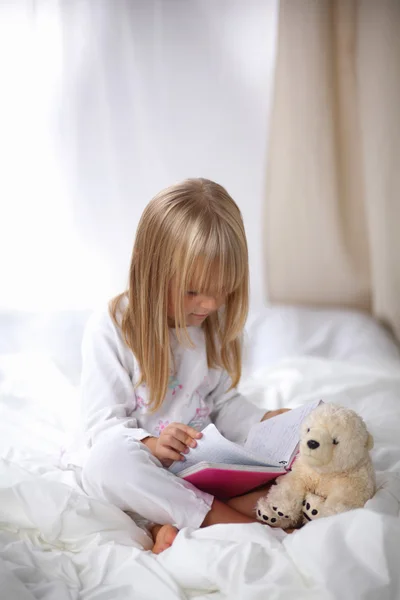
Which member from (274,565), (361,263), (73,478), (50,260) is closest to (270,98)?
(361,263)

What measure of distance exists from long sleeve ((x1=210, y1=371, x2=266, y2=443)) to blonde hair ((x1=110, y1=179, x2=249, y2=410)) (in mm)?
154

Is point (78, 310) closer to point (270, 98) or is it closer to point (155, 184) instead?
point (155, 184)

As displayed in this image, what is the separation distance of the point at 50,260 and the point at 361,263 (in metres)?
1.01

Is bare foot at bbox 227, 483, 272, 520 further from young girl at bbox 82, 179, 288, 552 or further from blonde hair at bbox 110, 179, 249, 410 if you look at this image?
blonde hair at bbox 110, 179, 249, 410

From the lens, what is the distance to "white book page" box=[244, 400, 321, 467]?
108cm

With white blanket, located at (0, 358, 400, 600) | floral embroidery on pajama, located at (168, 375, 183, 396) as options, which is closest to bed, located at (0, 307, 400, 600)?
white blanket, located at (0, 358, 400, 600)

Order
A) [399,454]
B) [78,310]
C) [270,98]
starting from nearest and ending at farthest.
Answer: [399,454] → [78,310] → [270,98]

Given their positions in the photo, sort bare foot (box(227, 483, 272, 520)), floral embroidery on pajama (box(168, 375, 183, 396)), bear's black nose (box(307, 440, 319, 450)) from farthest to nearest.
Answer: floral embroidery on pajama (box(168, 375, 183, 396))
bare foot (box(227, 483, 272, 520))
bear's black nose (box(307, 440, 319, 450))

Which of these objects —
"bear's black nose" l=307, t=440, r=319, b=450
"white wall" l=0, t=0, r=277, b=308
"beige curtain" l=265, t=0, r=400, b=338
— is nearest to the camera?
"bear's black nose" l=307, t=440, r=319, b=450

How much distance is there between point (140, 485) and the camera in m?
1.05

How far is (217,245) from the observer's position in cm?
113

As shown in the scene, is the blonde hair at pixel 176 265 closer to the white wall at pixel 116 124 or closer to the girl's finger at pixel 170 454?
the girl's finger at pixel 170 454

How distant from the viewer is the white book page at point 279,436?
1.08 m

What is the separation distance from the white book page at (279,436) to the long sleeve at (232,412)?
15 cm
